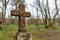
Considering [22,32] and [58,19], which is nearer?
[22,32]

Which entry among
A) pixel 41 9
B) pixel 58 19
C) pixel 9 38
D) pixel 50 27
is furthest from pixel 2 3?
pixel 58 19

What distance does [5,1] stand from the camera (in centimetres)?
1892

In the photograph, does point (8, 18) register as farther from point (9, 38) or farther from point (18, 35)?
point (18, 35)

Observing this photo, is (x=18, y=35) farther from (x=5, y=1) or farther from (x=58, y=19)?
(x=58, y=19)

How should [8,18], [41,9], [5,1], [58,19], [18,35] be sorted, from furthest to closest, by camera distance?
1. [58,19]
2. [8,18]
3. [41,9]
4. [5,1]
5. [18,35]

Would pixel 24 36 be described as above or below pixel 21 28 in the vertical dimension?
below

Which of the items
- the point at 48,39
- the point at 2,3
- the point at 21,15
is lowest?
the point at 48,39

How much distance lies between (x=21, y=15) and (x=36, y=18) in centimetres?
2015

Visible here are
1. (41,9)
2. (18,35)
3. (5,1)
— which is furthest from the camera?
(41,9)

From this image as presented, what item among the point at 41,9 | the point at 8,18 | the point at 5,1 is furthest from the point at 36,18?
the point at 5,1

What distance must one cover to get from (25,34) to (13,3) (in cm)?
1344

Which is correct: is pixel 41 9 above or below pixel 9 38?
above

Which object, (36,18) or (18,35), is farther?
(36,18)

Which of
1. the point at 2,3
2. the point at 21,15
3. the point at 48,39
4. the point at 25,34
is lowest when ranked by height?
the point at 48,39
